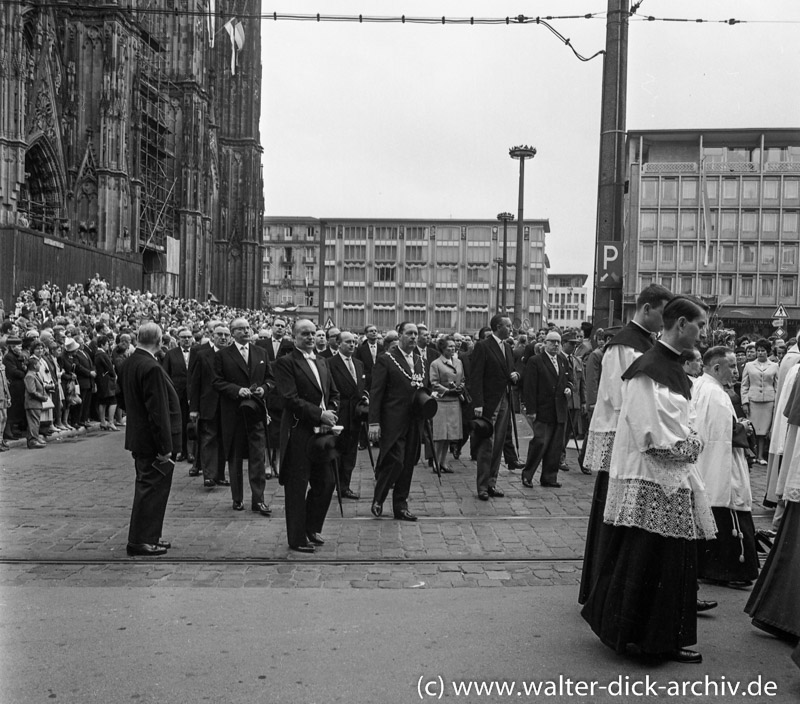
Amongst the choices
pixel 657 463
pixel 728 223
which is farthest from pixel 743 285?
pixel 657 463

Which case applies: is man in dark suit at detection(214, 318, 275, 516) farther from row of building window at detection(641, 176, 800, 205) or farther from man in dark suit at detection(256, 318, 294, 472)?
row of building window at detection(641, 176, 800, 205)

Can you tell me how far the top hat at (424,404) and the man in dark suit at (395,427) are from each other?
0.06 m

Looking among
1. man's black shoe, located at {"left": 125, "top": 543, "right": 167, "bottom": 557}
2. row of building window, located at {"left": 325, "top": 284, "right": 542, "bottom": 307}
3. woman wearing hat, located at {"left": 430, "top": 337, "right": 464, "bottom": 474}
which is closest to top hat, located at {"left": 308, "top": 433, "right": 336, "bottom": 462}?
man's black shoe, located at {"left": 125, "top": 543, "right": 167, "bottom": 557}

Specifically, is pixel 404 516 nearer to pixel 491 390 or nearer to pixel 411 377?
pixel 411 377

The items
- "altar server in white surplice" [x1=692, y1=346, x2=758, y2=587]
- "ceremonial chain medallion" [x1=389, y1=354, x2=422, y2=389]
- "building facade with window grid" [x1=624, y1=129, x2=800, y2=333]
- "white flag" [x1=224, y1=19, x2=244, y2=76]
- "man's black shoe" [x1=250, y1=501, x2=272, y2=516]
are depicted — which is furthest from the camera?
"building facade with window grid" [x1=624, y1=129, x2=800, y2=333]

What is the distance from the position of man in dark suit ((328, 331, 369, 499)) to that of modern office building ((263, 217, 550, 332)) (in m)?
89.1

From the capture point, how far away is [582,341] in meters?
15.9

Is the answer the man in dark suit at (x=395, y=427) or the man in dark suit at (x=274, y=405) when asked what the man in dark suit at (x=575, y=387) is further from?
the man in dark suit at (x=395, y=427)

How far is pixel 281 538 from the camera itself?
25.8ft

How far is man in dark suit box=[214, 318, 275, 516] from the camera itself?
30.3 feet

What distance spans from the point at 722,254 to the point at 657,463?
70636 mm

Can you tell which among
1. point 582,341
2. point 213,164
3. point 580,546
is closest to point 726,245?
point 213,164

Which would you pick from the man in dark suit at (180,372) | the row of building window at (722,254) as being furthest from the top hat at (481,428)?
the row of building window at (722,254)

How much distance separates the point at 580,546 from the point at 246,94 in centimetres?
7232
